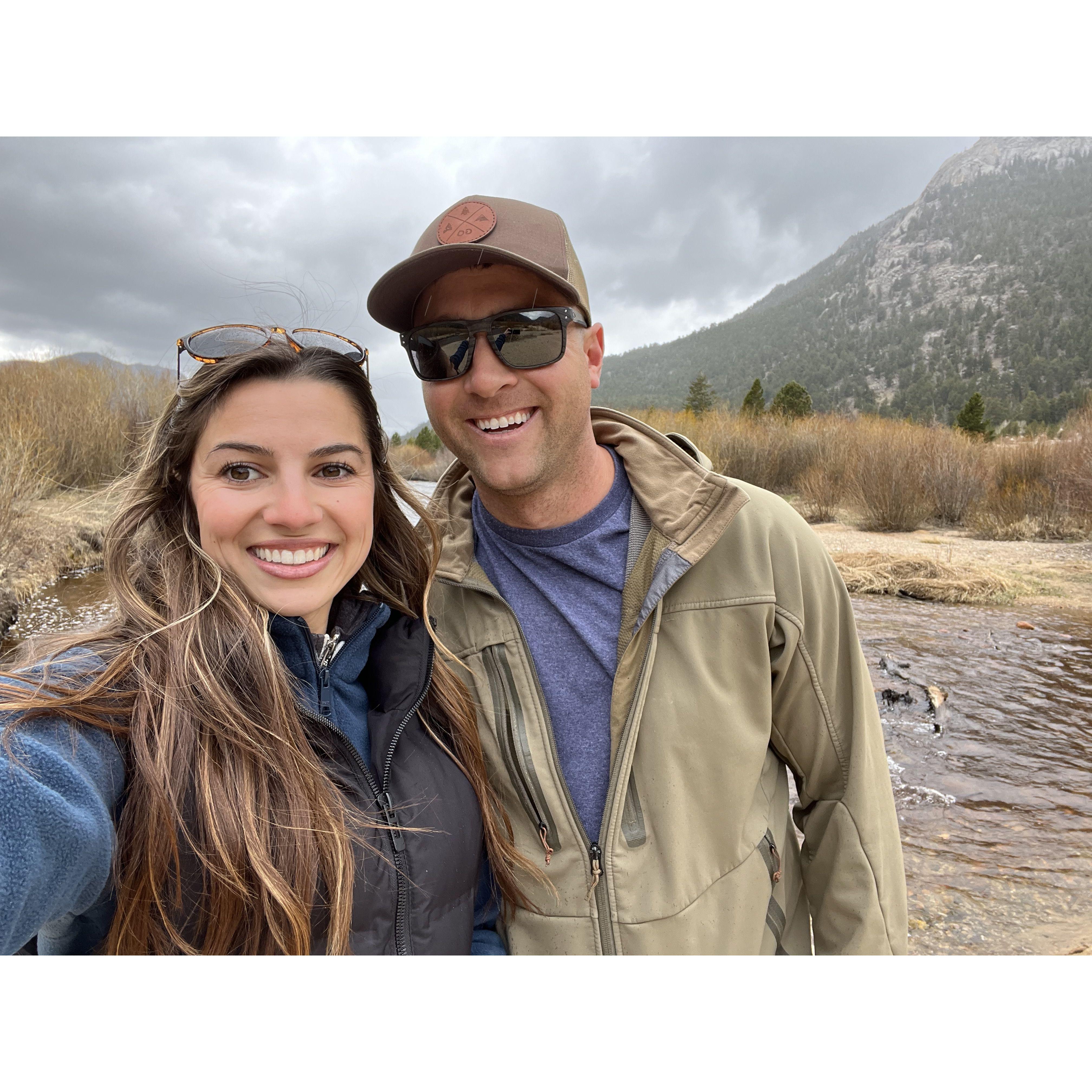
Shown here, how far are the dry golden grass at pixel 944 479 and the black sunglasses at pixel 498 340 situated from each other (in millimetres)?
11052

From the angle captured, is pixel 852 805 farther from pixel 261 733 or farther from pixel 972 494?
pixel 972 494

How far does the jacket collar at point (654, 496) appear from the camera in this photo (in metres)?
1.48

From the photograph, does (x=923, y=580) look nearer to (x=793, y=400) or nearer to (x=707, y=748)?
(x=707, y=748)

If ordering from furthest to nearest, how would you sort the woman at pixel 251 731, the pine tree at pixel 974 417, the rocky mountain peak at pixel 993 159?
the rocky mountain peak at pixel 993 159, the pine tree at pixel 974 417, the woman at pixel 251 731

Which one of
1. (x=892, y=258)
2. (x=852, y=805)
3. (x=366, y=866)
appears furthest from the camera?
(x=892, y=258)

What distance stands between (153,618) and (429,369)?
899 mm

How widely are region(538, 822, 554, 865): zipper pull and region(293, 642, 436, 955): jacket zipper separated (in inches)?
14.1

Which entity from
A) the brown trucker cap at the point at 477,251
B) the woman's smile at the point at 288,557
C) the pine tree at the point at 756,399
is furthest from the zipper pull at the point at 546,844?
the pine tree at the point at 756,399

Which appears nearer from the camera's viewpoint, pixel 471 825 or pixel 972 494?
pixel 471 825

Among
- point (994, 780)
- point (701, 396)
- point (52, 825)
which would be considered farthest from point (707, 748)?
point (701, 396)

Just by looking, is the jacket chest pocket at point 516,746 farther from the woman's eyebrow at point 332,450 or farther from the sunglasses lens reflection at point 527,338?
the sunglasses lens reflection at point 527,338
